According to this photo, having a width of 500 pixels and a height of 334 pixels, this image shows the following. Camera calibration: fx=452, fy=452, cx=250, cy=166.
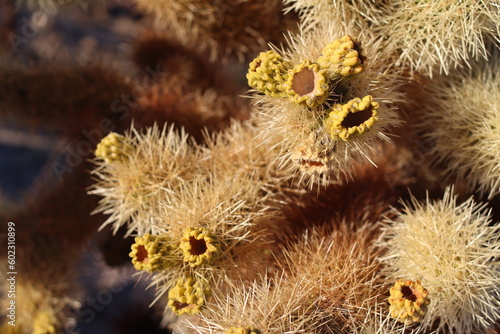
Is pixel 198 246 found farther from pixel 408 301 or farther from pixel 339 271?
pixel 408 301

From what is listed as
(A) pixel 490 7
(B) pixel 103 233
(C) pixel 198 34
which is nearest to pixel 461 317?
(A) pixel 490 7

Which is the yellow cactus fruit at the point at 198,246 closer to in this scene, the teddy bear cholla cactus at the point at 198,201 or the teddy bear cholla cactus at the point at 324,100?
the teddy bear cholla cactus at the point at 198,201

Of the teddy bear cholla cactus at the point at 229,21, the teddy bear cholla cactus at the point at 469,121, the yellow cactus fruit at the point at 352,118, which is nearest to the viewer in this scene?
the yellow cactus fruit at the point at 352,118

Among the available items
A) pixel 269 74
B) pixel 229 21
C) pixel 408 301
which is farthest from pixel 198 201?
pixel 229 21

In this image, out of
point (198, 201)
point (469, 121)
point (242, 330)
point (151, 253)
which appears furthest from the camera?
point (469, 121)

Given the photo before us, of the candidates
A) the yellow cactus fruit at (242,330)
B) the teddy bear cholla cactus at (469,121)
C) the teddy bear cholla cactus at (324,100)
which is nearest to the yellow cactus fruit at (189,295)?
the yellow cactus fruit at (242,330)

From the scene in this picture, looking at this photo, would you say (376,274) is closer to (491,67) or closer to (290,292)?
(290,292)

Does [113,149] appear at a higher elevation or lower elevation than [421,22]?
lower

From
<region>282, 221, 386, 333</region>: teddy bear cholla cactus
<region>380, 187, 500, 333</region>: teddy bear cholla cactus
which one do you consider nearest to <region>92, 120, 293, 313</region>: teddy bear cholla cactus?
<region>282, 221, 386, 333</region>: teddy bear cholla cactus
